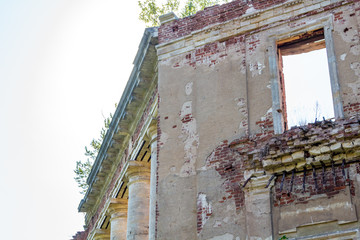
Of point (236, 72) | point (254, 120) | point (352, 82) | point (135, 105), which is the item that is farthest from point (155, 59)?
point (352, 82)

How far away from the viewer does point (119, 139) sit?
20016 mm

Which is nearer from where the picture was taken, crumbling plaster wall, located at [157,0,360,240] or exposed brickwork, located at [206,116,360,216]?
exposed brickwork, located at [206,116,360,216]

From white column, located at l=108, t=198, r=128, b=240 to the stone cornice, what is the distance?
1358 mm

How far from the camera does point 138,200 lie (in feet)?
58.6

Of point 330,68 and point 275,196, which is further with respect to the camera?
point 330,68

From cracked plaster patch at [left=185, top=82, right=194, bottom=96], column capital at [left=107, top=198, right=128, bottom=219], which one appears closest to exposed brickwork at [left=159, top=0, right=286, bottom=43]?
cracked plaster patch at [left=185, top=82, right=194, bottom=96]

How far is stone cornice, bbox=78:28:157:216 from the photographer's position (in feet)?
54.5

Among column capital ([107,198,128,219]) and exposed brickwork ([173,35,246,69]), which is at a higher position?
exposed brickwork ([173,35,246,69])

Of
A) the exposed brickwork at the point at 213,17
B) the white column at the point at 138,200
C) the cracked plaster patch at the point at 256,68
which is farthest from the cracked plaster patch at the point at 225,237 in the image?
the white column at the point at 138,200

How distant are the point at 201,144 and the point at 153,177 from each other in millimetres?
3126

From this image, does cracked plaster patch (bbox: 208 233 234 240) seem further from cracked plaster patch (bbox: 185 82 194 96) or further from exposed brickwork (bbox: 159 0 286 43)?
exposed brickwork (bbox: 159 0 286 43)

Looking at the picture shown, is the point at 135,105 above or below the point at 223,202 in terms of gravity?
above

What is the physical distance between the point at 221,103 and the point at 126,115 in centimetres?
572

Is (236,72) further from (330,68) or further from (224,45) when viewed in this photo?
(330,68)
